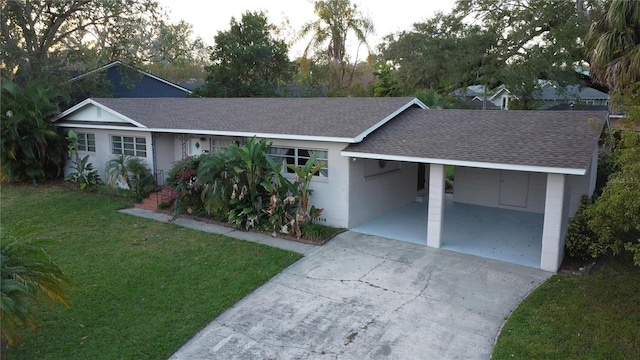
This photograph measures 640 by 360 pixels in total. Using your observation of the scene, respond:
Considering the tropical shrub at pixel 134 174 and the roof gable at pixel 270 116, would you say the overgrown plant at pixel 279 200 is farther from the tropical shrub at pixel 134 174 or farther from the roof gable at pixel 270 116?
the tropical shrub at pixel 134 174

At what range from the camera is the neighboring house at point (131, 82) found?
24559 mm

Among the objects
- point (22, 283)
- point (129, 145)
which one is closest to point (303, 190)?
point (22, 283)

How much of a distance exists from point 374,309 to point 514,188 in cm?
854

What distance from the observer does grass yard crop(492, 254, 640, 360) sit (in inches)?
246

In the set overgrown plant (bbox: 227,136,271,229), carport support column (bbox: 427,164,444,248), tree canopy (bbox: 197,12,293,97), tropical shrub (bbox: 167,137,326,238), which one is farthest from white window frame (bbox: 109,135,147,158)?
tree canopy (bbox: 197,12,293,97)

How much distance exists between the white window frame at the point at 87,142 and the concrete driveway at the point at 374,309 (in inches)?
479

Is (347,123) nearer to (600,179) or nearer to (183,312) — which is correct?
(183,312)

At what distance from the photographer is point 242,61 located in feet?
101

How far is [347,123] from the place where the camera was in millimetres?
12688

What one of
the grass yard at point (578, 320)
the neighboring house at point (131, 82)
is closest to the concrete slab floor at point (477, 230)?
the grass yard at point (578, 320)

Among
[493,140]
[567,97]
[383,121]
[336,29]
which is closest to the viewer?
[493,140]

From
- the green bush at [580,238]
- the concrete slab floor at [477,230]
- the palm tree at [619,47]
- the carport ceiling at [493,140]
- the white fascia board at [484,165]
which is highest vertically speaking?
the palm tree at [619,47]

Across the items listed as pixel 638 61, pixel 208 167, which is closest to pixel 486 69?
pixel 638 61

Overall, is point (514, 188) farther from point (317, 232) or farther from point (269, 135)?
point (269, 135)
